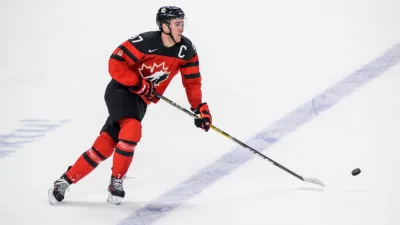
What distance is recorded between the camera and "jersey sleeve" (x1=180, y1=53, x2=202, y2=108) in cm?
363

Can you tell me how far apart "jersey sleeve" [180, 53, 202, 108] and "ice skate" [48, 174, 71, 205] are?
0.90 meters

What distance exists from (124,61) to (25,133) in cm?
117

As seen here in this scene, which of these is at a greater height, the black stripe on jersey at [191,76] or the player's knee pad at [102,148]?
the black stripe on jersey at [191,76]

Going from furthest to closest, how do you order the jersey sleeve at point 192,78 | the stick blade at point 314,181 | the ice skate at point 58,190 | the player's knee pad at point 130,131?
the jersey sleeve at point 192,78, the stick blade at point 314,181, the ice skate at point 58,190, the player's knee pad at point 130,131

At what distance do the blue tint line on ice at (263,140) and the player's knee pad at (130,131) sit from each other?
1.29 feet

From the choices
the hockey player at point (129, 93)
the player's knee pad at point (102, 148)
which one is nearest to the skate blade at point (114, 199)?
the hockey player at point (129, 93)

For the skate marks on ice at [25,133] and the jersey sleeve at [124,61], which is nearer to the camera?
the jersey sleeve at [124,61]

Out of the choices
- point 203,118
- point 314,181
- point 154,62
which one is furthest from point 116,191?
point 314,181

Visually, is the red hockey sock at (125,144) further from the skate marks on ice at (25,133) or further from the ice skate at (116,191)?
the skate marks on ice at (25,133)

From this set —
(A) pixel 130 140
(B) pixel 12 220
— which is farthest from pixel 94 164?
(B) pixel 12 220

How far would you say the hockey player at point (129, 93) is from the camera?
331 centimetres

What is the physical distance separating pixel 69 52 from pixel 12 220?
238 cm

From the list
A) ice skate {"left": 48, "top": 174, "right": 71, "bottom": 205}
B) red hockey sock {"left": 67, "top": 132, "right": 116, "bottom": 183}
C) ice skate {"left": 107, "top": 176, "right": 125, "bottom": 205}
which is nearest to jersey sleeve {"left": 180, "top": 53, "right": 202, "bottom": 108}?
red hockey sock {"left": 67, "top": 132, "right": 116, "bottom": 183}

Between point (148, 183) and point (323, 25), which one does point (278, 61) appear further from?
point (148, 183)
